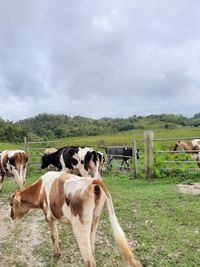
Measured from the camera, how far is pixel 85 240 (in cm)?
378

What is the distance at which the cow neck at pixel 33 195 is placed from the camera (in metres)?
4.72

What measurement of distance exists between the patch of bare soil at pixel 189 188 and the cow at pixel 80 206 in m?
4.68

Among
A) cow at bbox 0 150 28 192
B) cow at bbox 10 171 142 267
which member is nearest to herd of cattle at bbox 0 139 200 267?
cow at bbox 10 171 142 267

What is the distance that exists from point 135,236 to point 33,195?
1732 mm

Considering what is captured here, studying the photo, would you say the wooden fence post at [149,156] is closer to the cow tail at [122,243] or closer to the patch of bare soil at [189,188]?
the patch of bare soil at [189,188]

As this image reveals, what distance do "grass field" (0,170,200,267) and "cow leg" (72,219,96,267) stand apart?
2.17 ft

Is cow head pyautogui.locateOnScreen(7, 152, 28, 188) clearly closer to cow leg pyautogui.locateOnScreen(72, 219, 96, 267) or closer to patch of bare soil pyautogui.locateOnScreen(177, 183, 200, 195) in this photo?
patch of bare soil pyautogui.locateOnScreen(177, 183, 200, 195)

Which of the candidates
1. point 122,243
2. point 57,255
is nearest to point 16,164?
point 57,255

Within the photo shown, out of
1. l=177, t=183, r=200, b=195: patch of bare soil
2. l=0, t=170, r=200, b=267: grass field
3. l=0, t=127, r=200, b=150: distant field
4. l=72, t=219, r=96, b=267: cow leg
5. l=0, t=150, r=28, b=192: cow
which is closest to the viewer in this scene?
l=72, t=219, r=96, b=267: cow leg

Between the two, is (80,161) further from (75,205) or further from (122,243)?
(122,243)

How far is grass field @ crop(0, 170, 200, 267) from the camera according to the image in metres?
4.50

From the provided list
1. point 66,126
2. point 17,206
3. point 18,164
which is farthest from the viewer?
point 66,126

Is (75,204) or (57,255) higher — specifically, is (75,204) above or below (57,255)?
above

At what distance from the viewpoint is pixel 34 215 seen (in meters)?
6.78
